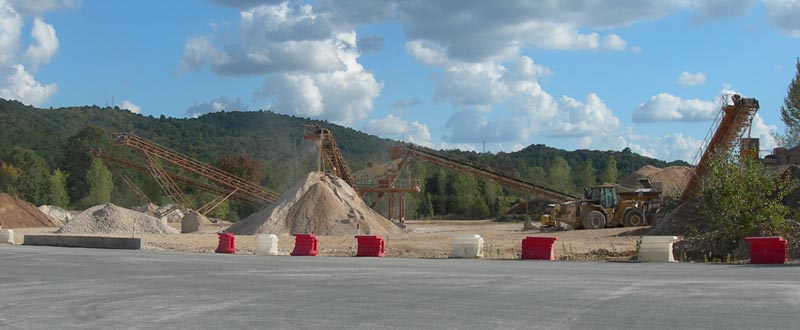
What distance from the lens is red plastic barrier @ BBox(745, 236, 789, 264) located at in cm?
2331

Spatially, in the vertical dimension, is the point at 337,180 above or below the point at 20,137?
below

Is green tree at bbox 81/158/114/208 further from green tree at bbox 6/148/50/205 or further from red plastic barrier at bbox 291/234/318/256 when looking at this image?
red plastic barrier at bbox 291/234/318/256

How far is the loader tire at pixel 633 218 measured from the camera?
168ft

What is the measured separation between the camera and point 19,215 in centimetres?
7344

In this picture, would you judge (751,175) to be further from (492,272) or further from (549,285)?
(549,285)

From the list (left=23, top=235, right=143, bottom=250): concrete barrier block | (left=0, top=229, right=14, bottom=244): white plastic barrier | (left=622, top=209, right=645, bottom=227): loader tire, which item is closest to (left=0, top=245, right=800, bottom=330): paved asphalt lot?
(left=23, top=235, right=143, bottom=250): concrete barrier block

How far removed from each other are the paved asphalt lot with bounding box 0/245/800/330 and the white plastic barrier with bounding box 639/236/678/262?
1555mm

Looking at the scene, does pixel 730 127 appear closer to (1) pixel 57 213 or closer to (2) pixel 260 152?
(1) pixel 57 213

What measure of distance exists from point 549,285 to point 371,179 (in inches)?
2131

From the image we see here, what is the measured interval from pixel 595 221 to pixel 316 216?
16427mm

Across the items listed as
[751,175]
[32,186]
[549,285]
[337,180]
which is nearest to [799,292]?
[549,285]

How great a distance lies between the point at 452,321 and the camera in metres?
12.6

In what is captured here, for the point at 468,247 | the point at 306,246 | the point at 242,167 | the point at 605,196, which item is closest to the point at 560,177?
the point at 242,167

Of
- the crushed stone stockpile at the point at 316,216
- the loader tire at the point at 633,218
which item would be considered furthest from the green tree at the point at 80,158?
the loader tire at the point at 633,218
